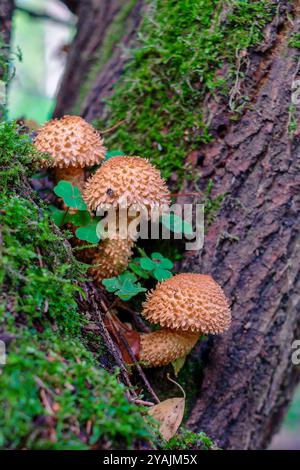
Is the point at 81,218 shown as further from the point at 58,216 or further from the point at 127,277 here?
the point at 127,277

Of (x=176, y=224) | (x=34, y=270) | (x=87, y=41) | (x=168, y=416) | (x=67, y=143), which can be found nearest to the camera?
(x=34, y=270)

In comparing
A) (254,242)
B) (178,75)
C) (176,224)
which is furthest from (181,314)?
(178,75)

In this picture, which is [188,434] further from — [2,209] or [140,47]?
[140,47]

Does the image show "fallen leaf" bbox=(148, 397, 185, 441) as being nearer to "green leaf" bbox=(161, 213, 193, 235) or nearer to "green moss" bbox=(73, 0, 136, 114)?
"green leaf" bbox=(161, 213, 193, 235)

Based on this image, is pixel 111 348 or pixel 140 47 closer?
pixel 111 348

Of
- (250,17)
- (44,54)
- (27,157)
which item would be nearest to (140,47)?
(250,17)

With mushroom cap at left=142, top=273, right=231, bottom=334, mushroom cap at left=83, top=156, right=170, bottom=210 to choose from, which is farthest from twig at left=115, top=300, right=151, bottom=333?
A: mushroom cap at left=83, top=156, right=170, bottom=210

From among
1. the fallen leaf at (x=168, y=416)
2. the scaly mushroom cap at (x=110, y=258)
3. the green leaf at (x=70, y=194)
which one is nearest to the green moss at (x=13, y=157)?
the green leaf at (x=70, y=194)
